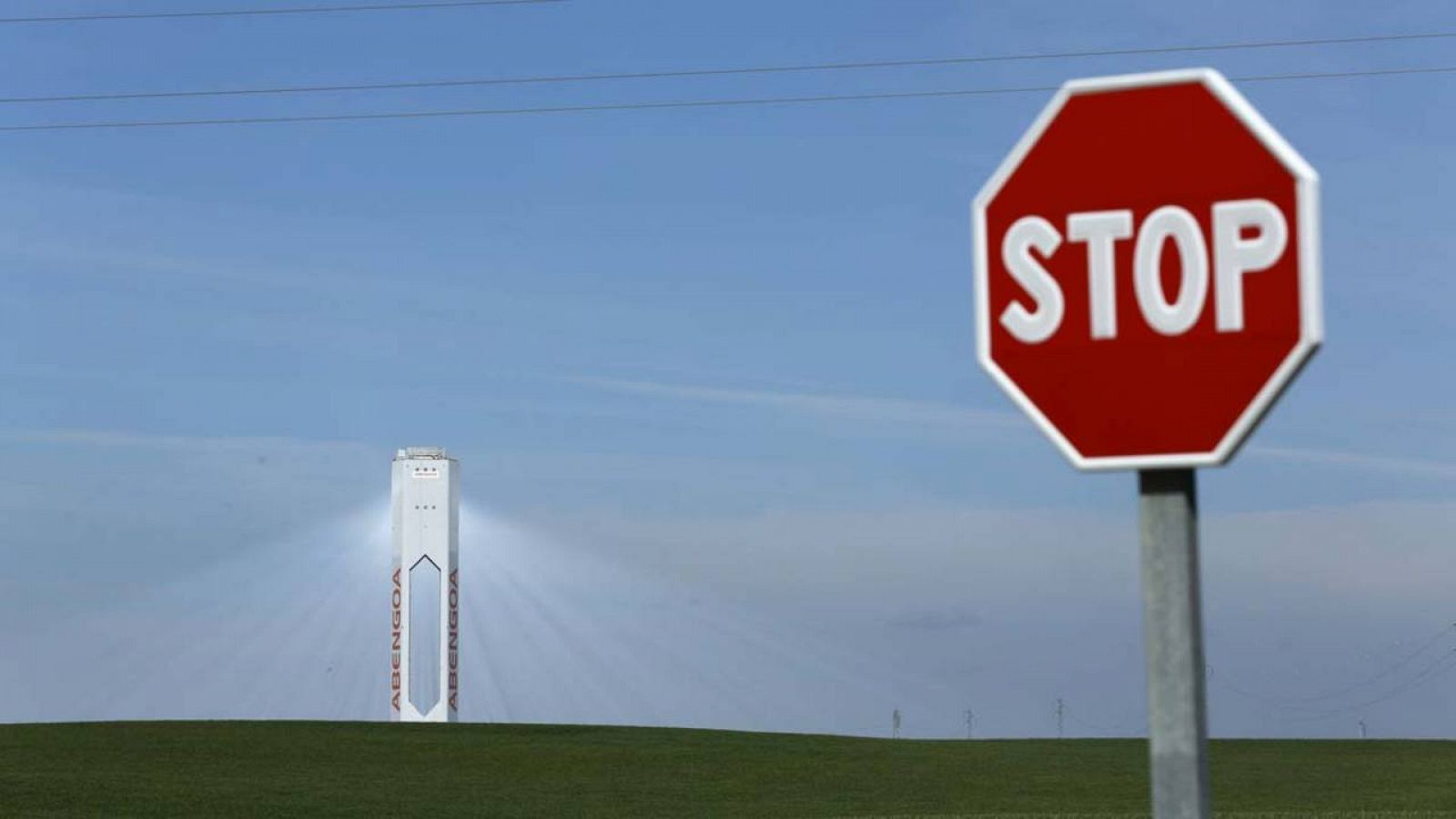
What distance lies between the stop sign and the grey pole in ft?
0.43

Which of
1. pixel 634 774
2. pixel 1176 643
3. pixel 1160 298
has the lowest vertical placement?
pixel 1176 643

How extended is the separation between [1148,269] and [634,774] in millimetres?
40461

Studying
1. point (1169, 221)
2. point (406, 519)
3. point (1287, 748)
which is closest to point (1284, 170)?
point (1169, 221)

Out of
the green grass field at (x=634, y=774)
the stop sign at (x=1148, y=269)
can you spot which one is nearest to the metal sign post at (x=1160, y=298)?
the stop sign at (x=1148, y=269)

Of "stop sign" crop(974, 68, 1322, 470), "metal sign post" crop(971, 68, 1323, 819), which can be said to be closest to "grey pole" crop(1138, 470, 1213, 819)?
"metal sign post" crop(971, 68, 1323, 819)

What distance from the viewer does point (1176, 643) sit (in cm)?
460

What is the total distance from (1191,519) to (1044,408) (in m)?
0.46

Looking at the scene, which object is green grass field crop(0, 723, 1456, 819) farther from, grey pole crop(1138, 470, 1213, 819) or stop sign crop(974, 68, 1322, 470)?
stop sign crop(974, 68, 1322, 470)

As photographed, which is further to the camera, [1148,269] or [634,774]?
[634,774]

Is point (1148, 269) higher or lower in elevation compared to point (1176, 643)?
higher

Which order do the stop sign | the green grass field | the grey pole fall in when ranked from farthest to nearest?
the green grass field, the grey pole, the stop sign

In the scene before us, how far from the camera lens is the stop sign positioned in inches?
177

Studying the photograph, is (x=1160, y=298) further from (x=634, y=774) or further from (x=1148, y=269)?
(x=634, y=774)

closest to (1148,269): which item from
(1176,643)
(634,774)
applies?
(1176,643)
